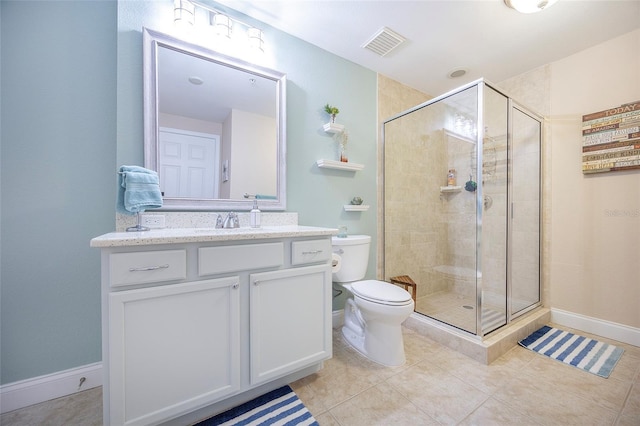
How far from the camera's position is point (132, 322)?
0.95 meters

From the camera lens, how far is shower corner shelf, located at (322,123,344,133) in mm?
2027

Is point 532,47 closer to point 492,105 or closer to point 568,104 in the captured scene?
point 568,104

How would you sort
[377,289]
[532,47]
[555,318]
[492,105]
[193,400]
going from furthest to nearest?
1. [555,318]
2. [532,47]
3. [492,105]
4. [377,289]
5. [193,400]

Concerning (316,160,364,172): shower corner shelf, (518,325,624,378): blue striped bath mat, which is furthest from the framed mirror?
(518,325,624,378): blue striped bath mat

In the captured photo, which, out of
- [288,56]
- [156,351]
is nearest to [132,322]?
[156,351]

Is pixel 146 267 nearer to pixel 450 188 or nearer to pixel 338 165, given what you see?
pixel 338 165

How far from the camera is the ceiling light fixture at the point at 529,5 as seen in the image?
1.57 meters

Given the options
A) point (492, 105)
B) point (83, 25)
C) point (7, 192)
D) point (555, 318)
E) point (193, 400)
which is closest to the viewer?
point (193, 400)

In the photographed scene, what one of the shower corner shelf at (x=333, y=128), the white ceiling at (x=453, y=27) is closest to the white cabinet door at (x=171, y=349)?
the shower corner shelf at (x=333, y=128)

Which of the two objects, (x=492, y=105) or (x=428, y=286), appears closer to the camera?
(x=492, y=105)

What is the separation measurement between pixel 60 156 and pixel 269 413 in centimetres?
174

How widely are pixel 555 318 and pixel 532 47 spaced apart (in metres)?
2.38

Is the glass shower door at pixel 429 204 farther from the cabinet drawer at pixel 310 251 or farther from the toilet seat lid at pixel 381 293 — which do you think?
the cabinet drawer at pixel 310 251

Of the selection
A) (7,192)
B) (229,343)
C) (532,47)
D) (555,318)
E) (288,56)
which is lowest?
(555,318)
